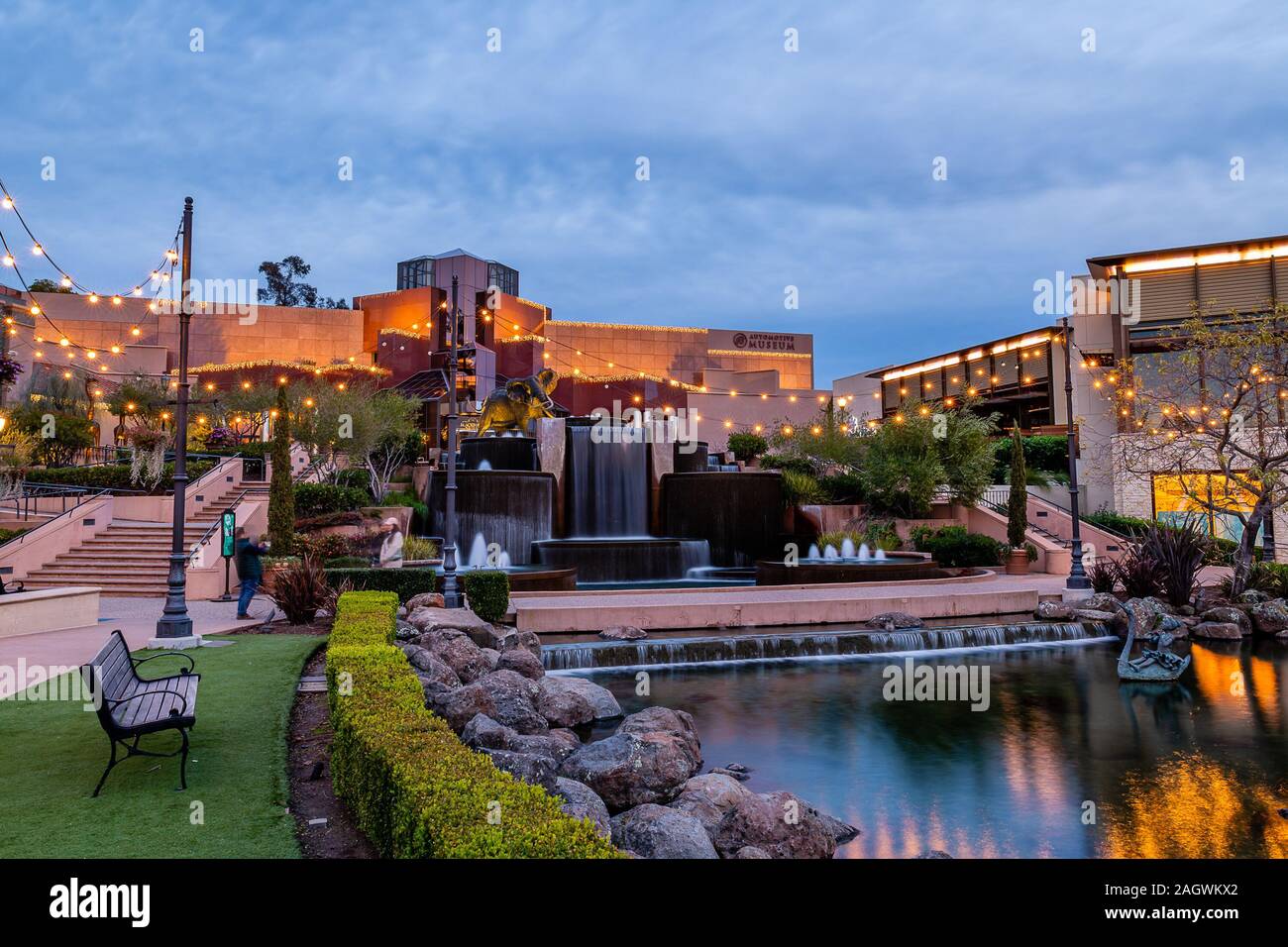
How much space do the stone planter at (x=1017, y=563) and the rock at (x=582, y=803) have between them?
76.5ft

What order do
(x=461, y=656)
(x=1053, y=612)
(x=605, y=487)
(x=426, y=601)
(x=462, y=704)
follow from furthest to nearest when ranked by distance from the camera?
(x=605, y=487), (x=1053, y=612), (x=426, y=601), (x=461, y=656), (x=462, y=704)

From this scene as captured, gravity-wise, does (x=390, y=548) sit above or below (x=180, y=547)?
below

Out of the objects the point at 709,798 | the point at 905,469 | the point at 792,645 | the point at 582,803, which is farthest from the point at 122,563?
the point at 905,469

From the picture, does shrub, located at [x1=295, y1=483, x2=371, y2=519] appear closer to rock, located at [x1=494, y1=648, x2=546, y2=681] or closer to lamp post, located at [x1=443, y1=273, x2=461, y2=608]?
Answer: lamp post, located at [x1=443, y1=273, x2=461, y2=608]

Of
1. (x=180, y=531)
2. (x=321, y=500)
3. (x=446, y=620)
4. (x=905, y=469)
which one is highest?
(x=905, y=469)

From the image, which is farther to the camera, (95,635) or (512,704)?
(95,635)

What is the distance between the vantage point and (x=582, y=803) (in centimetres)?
604

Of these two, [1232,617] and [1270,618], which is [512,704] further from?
[1270,618]

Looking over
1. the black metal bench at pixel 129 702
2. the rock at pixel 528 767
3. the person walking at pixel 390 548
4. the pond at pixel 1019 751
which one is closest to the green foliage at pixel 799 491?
the person walking at pixel 390 548

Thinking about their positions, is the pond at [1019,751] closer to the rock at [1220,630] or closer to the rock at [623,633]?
the rock at [623,633]

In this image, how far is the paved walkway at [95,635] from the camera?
9.73 metres

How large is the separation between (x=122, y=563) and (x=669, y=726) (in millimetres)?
17932

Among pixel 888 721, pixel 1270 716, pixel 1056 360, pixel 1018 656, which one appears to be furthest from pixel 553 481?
pixel 1056 360

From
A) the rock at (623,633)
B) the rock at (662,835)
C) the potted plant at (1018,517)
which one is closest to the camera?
the rock at (662,835)
